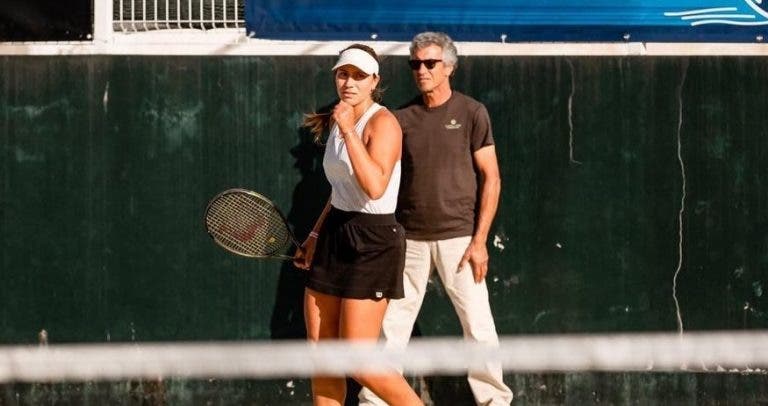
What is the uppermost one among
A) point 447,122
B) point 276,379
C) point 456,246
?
point 447,122

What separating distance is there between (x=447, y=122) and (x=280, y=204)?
989 millimetres

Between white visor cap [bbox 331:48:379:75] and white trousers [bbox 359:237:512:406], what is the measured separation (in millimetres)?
1439

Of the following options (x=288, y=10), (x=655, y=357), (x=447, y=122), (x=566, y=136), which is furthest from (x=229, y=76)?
(x=655, y=357)

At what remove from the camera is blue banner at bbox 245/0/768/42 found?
29.1 feet

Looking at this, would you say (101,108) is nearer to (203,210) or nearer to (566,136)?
(203,210)

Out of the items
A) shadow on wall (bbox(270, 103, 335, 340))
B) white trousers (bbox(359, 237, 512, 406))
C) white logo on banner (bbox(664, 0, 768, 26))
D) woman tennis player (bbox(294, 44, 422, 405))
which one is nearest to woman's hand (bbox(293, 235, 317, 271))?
woman tennis player (bbox(294, 44, 422, 405))

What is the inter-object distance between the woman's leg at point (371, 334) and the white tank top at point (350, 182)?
394 millimetres

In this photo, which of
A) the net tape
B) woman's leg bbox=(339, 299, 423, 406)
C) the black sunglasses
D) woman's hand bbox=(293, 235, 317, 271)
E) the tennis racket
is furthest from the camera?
the black sunglasses

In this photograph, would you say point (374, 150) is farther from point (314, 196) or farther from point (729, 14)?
point (729, 14)

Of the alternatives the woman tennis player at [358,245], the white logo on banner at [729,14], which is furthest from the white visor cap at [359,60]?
the white logo on banner at [729,14]

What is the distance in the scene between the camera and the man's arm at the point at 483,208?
854cm

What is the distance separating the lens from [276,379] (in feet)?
29.5

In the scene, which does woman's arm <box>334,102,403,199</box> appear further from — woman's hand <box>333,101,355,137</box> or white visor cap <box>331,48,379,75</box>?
white visor cap <box>331,48,379,75</box>

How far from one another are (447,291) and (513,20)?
1.41m
